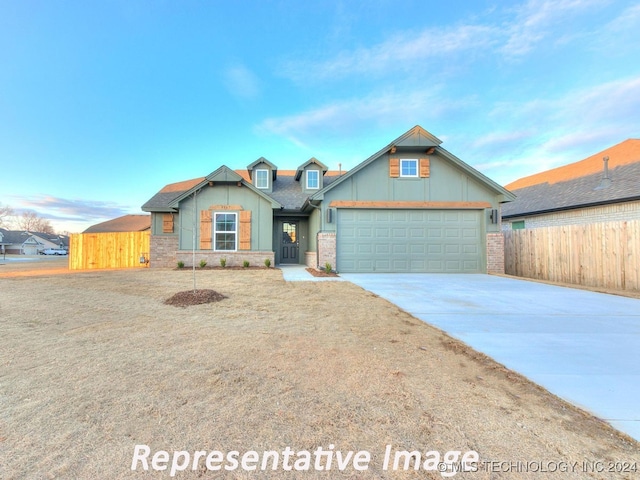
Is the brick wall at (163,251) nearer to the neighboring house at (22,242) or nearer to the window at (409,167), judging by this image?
the window at (409,167)

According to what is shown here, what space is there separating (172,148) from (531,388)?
18010 millimetres

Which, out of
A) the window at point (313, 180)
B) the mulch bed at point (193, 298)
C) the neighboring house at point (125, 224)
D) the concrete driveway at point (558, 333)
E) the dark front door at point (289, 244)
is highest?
the window at point (313, 180)

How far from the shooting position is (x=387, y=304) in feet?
18.4

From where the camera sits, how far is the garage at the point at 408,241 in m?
11.3

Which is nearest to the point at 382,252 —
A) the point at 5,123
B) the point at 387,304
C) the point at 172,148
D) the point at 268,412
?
the point at 387,304

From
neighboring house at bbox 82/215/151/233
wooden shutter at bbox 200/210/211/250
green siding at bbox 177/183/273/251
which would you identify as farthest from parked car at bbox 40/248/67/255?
wooden shutter at bbox 200/210/211/250

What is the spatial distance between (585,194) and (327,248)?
12418 mm

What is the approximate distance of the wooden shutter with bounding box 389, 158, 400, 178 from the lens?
11.5 meters

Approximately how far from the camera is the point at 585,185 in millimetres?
13875

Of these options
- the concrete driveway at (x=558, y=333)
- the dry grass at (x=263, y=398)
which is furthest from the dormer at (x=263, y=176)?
the dry grass at (x=263, y=398)

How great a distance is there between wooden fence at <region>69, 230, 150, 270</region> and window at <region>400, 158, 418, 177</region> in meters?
14.1

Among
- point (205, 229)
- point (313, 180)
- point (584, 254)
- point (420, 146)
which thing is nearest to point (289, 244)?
point (313, 180)

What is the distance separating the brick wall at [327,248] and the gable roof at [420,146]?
1.54m

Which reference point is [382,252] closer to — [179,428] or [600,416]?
[600,416]
